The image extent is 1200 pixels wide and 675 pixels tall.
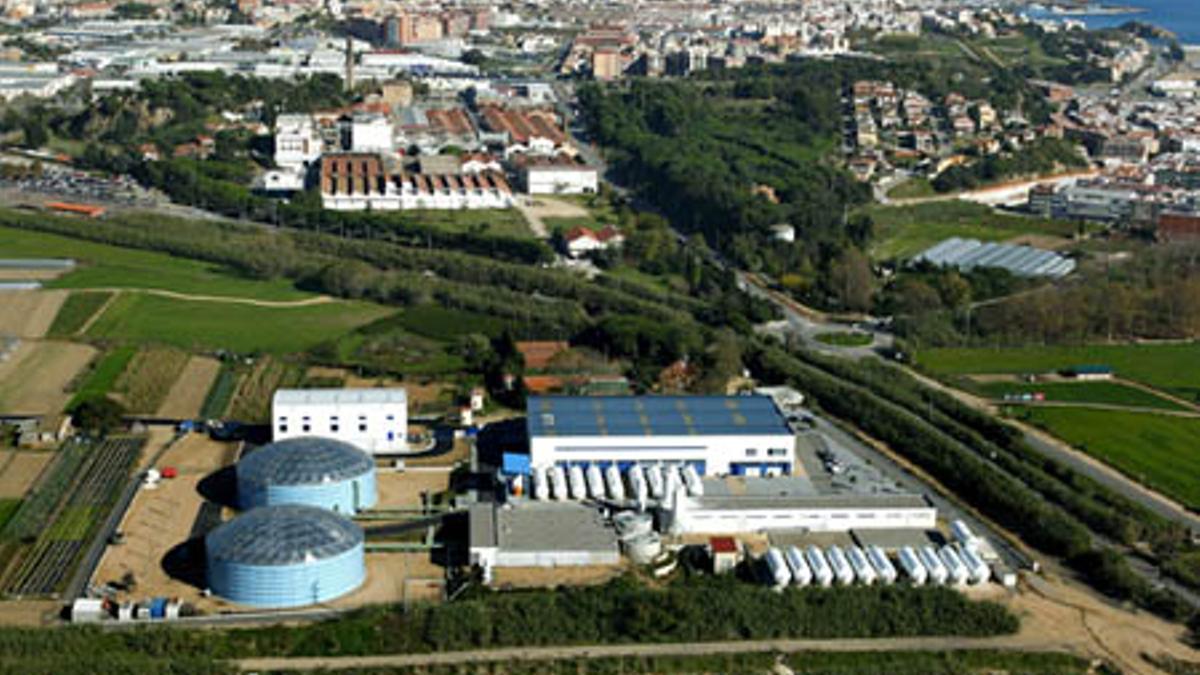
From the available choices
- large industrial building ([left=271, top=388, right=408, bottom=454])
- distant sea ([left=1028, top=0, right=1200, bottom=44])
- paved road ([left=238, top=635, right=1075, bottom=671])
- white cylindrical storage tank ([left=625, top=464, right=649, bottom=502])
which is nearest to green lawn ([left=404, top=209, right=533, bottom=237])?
large industrial building ([left=271, top=388, right=408, bottom=454])

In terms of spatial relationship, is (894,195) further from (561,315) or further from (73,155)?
(73,155)

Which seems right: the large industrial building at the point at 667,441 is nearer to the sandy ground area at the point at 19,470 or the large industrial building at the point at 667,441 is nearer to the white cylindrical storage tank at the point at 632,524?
the white cylindrical storage tank at the point at 632,524

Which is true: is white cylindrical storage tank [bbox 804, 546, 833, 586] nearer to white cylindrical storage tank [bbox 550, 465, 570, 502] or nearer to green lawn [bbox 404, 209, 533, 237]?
white cylindrical storage tank [bbox 550, 465, 570, 502]

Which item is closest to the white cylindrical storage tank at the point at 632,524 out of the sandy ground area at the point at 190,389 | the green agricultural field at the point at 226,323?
the sandy ground area at the point at 190,389

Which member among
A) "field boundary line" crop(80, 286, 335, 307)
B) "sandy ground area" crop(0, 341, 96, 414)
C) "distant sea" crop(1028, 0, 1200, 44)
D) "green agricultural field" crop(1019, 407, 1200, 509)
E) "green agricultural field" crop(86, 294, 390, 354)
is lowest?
"green agricultural field" crop(1019, 407, 1200, 509)

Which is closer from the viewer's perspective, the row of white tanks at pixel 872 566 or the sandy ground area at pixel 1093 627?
the sandy ground area at pixel 1093 627

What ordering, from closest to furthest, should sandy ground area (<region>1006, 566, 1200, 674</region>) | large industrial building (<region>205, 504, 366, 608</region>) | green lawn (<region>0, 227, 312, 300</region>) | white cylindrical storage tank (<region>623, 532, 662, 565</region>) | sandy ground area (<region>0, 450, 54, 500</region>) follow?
sandy ground area (<region>1006, 566, 1200, 674</region>) → large industrial building (<region>205, 504, 366, 608</region>) → white cylindrical storage tank (<region>623, 532, 662, 565</region>) → sandy ground area (<region>0, 450, 54, 500</region>) → green lawn (<region>0, 227, 312, 300</region>)

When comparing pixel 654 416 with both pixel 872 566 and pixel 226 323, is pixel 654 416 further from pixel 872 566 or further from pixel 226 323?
pixel 226 323
